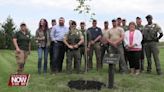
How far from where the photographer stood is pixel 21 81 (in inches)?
452

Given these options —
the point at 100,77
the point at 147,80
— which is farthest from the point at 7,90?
the point at 147,80

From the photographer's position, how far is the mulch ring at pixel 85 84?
14320 mm

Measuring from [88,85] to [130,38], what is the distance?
3465 mm

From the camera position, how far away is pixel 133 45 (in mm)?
17266

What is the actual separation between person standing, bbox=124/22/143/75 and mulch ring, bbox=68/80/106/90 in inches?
112

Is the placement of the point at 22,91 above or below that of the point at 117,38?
below

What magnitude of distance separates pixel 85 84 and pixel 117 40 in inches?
128

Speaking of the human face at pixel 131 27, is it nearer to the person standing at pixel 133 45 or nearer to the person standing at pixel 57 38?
the person standing at pixel 133 45

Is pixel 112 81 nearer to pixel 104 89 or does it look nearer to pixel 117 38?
pixel 104 89

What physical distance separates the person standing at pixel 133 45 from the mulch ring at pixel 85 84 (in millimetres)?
2848

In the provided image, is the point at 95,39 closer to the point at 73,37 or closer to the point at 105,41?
the point at 105,41

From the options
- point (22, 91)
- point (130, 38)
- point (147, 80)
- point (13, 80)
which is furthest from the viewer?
point (130, 38)

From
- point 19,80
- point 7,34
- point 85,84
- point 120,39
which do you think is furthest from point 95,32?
point 7,34

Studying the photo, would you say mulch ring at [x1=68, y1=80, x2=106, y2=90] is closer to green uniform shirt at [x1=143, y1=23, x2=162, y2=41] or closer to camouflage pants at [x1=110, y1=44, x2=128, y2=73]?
camouflage pants at [x1=110, y1=44, x2=128, y2=73]
